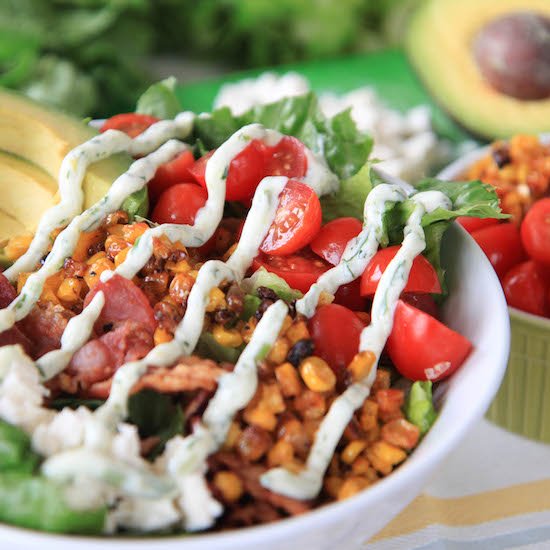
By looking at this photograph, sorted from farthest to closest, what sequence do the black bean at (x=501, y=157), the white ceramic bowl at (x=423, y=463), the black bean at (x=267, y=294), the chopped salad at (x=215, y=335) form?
the black bean at (x=501, y=157), the black bean at (x=267, y=294), the chopped salad at (x=215, y=335), the white ceramic bowl at (x=423, y=463)

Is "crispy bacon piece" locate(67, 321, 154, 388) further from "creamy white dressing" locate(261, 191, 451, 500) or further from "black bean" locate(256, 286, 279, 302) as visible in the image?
"creamy white dressing" locate(261, 191, 451, 500)

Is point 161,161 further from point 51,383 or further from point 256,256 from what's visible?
point 51,383

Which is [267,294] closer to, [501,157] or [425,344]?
[425,344]

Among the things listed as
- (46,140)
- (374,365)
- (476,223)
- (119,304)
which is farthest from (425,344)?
(46,140)

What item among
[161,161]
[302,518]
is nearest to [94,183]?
[161,161]

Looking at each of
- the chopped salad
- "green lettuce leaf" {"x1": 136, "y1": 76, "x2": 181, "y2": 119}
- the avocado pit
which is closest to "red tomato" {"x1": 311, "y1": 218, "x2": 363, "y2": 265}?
the chopped salad

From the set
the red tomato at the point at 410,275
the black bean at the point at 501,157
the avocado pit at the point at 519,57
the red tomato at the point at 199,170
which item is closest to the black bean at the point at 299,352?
the red tomato at the point at 410,275

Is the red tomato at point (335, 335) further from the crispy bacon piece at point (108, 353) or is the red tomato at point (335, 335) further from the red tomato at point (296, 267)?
the crispy bacon piece at point (108, 353)
